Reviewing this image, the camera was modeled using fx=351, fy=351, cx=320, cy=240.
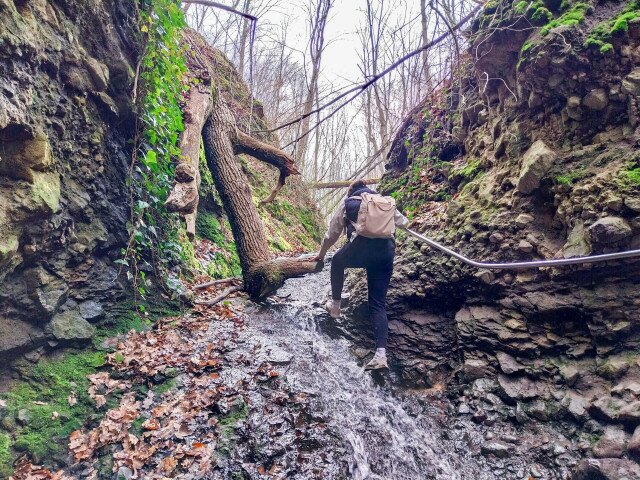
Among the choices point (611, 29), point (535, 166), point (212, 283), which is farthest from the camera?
point (212, 283)

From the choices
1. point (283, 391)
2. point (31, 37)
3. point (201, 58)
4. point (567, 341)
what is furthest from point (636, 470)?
point (201, 58)

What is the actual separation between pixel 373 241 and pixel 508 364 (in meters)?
2.01

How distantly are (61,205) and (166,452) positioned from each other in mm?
2661

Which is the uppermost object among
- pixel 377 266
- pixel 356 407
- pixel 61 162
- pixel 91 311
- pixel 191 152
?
pixel 191 152

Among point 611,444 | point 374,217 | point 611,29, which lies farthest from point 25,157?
point 611,29

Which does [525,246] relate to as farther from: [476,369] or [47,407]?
[47,407]

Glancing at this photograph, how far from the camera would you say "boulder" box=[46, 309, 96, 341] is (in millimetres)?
3503

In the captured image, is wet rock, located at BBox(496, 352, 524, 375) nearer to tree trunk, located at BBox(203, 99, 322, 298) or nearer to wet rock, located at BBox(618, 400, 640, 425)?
wet rock, located at BBox(618, 400, 640, 425)

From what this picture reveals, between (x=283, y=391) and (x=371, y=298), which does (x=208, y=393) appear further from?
(x=371, y=298)

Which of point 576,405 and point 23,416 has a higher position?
point 23,416

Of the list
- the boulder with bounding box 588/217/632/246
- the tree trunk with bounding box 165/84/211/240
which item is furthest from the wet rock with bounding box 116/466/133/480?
the boulder with bounding box 588/217/632/246

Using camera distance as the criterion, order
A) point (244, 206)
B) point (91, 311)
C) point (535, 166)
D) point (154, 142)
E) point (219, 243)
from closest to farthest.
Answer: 1. point (91, 311)
2. point (535, 166)
3. point (154, 142)
4. point (244, 206)
5. point (219, 243)

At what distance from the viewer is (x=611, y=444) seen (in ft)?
9.57

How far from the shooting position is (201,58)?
24.2 ft
